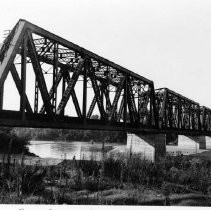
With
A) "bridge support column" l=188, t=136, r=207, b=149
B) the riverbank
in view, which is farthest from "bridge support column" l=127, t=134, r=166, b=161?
"bridge support column" l=188, t=136, r=207, b=149

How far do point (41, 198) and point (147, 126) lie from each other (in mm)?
19766

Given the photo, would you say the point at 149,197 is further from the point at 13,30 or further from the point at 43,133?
the point at 43,133

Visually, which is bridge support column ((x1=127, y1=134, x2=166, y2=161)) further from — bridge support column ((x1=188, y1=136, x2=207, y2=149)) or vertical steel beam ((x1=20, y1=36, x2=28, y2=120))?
bridge support column ((x1=188, y1=136, x2=207, y2=149))

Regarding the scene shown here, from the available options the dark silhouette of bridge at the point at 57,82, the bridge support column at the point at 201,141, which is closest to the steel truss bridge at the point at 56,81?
the dark silhouette of bridge at the point at 57,82

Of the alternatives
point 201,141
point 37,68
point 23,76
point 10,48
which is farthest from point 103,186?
point 201,141

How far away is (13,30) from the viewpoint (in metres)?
12.9

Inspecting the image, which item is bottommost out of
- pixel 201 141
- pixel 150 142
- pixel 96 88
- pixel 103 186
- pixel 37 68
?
pixel 103 186

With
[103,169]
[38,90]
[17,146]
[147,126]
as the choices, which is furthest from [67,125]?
[17,146]

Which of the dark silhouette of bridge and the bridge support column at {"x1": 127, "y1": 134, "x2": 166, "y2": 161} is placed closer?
Result: the dark silhouette of bridge

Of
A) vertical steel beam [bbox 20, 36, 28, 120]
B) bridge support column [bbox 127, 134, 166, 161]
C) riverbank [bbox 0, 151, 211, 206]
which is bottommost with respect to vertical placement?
riverbank [bbox 0, 151, 211, 206]

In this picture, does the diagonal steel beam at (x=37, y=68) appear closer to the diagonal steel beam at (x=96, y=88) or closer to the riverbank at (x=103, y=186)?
the riverbank at (x=103, y=186)

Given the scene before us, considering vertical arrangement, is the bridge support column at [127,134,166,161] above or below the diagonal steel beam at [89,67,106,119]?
below

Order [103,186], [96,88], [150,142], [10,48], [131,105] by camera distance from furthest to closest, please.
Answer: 1. [150,142]
2. [131,105]
3. [96,88]
4. [10,48]
5. [103,186]

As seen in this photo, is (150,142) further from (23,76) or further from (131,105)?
(23,76)
